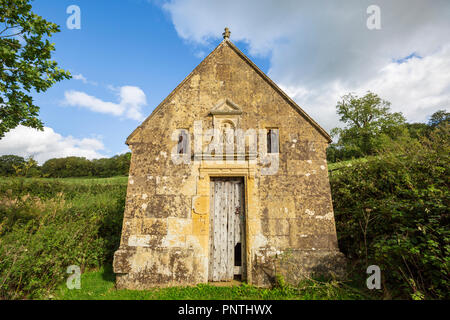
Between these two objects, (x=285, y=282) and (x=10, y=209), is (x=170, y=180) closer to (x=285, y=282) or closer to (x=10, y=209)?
(x=285, y=282)

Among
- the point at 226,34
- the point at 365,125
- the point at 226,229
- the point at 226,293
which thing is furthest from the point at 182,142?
the point at 365,125

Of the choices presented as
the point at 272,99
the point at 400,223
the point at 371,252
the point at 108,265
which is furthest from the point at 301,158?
the point at 108,265

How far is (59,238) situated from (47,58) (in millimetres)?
5723

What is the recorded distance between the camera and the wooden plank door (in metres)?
5.04

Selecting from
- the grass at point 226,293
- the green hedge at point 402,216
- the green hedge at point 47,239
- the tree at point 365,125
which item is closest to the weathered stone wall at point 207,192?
the grass at point 226,293

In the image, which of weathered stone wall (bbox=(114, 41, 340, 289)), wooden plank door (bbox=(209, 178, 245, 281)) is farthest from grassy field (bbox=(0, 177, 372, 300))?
wooden plank door (bbox=(209, 178, 245, 281))

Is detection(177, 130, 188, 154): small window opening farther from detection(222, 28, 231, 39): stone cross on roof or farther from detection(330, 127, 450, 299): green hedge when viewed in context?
detection(330, 127, 450, 299): green hedge

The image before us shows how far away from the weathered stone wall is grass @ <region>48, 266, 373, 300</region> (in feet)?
0.89

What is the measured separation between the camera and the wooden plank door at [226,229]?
504cm

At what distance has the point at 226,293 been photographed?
4.25 metres

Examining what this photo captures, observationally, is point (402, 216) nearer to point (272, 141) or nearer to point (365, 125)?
point (272, 141)

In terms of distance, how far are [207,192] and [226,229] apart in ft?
3.68

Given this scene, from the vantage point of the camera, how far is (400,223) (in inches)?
174
